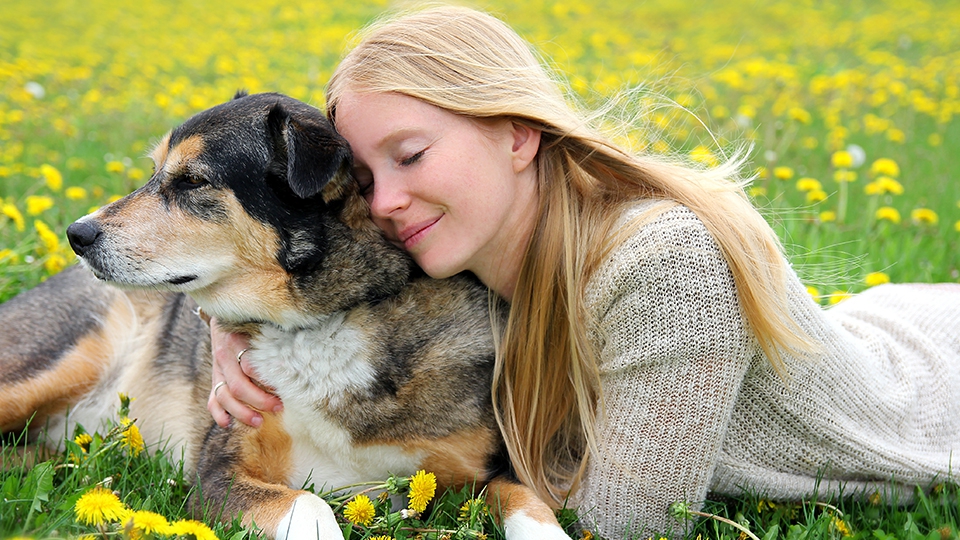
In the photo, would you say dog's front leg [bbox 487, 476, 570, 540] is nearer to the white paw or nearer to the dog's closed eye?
the white paw

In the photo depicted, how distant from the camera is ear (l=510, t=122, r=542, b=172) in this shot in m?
2.95

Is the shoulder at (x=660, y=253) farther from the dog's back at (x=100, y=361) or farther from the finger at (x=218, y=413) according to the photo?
the dog's back at (x=100, y=361)

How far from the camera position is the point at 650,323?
2.63 m

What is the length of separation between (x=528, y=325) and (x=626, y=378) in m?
0.45

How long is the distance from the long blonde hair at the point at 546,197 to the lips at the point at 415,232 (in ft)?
1.32

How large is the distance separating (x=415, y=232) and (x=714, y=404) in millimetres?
1158

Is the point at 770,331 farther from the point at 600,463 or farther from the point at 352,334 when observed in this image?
the point at 352,334

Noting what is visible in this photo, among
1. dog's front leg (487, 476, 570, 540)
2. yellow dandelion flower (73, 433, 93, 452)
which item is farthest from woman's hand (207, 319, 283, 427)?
dog's front leg (487, 476, 570, 540)

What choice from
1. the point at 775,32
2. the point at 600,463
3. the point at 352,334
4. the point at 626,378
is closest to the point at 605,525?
the point at 600,463

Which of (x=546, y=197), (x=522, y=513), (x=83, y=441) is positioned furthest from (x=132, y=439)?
(x=546, y=197)

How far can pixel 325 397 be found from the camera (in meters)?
2.91

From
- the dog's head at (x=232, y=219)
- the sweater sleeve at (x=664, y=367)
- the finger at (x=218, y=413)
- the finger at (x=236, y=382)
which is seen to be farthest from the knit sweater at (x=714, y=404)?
the finger at (x=218, y=413)

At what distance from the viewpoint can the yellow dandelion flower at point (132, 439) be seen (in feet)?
9.48

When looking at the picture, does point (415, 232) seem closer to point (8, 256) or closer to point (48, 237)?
point (48, 237)
